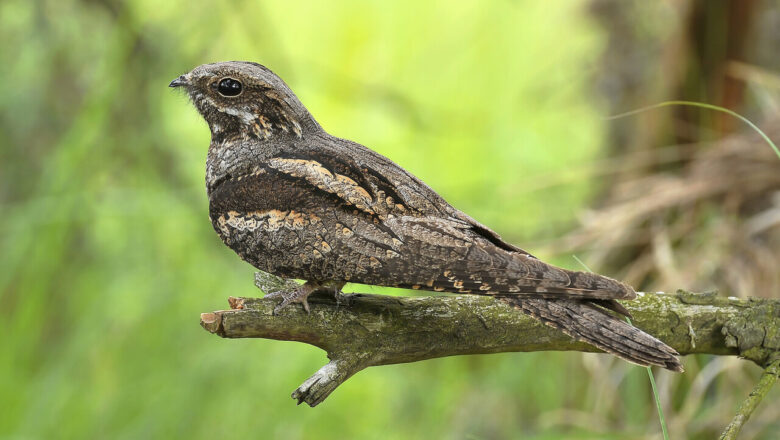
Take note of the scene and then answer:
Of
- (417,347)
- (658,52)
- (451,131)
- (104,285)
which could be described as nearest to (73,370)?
(104,285)

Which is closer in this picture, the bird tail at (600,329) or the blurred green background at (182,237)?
the bird tail at (600,329)

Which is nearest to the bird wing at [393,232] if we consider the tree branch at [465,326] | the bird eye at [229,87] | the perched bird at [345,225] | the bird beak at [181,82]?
Result: the perched bird at [345,225]

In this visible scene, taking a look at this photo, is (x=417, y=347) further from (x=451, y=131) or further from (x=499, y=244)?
(x=451, y=131)

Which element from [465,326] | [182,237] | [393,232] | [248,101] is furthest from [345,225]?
[182,237]

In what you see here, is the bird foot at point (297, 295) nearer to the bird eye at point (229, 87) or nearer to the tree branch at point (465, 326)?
the tree branch at point (465, 326)

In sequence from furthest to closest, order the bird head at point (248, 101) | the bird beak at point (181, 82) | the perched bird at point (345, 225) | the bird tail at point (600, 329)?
1. the bird beak at point (181, 82)
2. the bird head at point (248, 101)
3. the perched bird at point (345, 225)
4. the bird tail at point (600, 329)

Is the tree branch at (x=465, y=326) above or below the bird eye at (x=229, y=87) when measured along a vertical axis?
below
